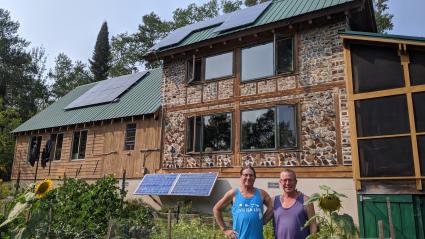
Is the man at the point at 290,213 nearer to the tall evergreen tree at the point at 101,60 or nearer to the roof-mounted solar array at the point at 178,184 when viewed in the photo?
the roof-mounted solar array at the point at 178,184

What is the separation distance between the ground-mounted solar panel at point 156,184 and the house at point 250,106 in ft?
1.58

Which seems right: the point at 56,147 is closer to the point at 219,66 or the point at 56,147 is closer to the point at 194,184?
the point at 194,184

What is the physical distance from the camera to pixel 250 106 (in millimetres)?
13594

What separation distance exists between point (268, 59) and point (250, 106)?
1.88m

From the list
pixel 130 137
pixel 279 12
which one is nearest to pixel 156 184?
pixel 130 137

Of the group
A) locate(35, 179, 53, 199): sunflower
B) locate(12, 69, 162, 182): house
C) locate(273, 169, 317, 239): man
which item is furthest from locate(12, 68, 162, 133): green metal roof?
locate(273, 169, 317, 239): man

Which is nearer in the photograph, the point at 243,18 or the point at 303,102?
the point at 303,102

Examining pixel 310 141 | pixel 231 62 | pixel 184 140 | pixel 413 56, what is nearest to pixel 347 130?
pixel 310 141

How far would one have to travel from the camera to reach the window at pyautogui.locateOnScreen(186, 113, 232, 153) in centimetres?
1407

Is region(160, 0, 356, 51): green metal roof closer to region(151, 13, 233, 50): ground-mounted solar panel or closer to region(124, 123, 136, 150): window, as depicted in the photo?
region(151, 13, 233, 50): ground-mounted solar panel

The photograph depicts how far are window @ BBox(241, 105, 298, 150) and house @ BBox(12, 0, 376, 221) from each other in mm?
36

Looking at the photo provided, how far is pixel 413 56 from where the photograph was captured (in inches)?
397

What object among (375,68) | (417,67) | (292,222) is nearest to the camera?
(292,222)

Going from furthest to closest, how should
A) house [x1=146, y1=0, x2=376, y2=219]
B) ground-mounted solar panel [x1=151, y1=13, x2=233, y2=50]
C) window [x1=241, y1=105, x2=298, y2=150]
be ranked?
ground-mounted solar panel [x1=151, y1=13, x2=233, y2=50]
window [x1=241, y1=105, x2=298, y2=150]
house [x1=146, y1=0, x2=376, y2=219]
